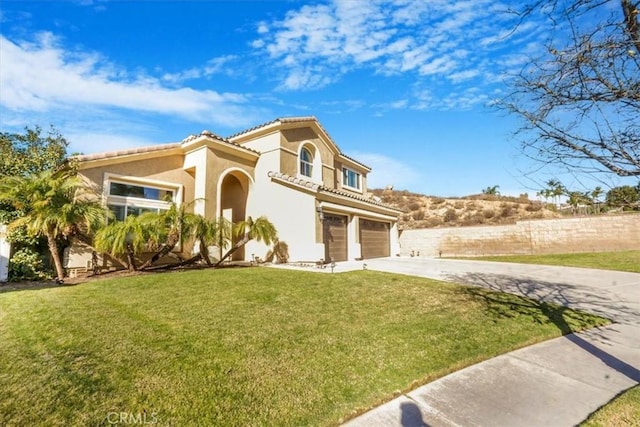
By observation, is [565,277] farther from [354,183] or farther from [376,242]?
[354,183]

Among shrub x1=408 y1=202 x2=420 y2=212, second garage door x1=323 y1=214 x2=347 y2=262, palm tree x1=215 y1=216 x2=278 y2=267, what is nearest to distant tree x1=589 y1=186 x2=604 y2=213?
palm tree x1=215 y1=216 x2=278 y2=267

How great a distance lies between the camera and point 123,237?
1066cm

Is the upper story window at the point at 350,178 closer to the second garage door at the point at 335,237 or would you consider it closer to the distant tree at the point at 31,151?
the second garage door at the point at 335,237

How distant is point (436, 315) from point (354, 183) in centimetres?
1908

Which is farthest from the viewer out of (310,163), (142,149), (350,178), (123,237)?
(350,178)

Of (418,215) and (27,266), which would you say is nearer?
(27,266)

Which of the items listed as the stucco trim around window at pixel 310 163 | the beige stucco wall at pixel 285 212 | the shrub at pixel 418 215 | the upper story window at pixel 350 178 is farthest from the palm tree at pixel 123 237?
the shrub at pixel 418 215

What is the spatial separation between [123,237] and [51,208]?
231 centimetres

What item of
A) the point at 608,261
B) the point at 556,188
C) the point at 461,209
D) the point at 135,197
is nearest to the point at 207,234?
the point at 135,197

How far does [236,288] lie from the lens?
8.83m

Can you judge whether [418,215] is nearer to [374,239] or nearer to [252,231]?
[374,239]

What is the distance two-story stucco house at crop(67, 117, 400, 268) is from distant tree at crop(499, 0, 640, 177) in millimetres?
11772

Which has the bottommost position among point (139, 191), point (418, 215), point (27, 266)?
point (27, 266)

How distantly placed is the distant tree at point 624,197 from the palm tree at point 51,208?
43.8 ft
